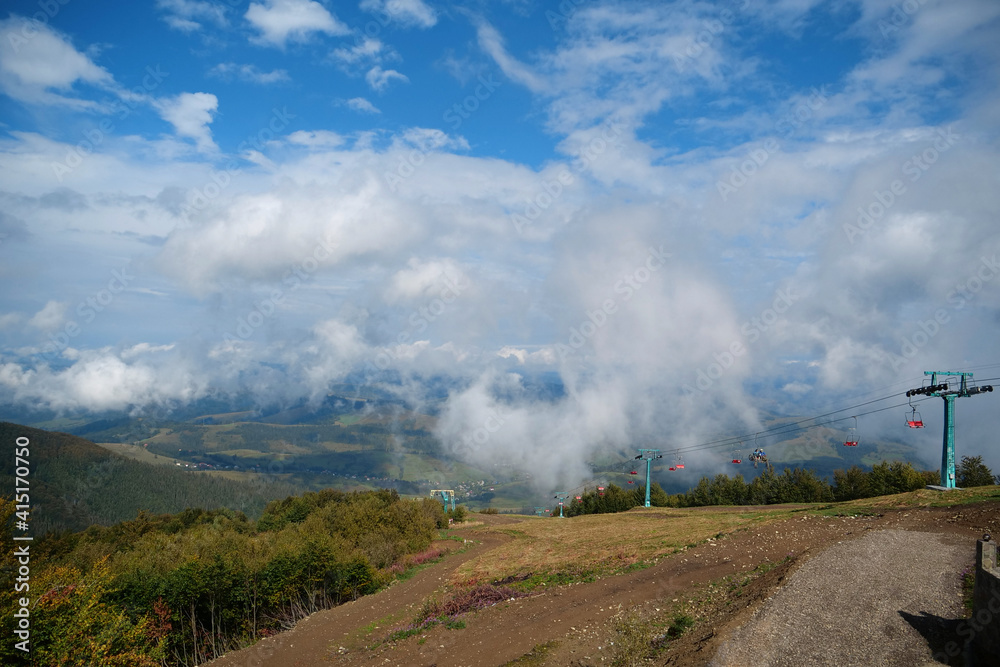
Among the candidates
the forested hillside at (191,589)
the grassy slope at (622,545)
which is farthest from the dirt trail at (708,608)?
the forested hillside at (191,589)

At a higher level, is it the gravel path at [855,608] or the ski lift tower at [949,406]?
the ski lift tower at [949,406]

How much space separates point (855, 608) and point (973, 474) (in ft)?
231

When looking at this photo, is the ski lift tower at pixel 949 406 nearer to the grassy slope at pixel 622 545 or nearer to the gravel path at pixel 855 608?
the grassy slope at pixel 622 545

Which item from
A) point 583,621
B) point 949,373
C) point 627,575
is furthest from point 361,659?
point 949,373

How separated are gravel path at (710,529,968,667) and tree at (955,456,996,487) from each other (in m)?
58.6

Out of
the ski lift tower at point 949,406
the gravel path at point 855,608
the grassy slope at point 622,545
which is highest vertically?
the ski lift tower at point 949,406

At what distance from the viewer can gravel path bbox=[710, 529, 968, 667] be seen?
575 inches

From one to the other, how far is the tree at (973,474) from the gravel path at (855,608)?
58.6m

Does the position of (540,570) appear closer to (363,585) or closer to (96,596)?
(363,585)

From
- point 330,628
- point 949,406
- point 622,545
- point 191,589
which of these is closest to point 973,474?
point 949,406

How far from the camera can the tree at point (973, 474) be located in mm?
64375

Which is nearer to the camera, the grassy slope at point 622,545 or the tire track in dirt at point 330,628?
the tire track in dirt at point 330,628

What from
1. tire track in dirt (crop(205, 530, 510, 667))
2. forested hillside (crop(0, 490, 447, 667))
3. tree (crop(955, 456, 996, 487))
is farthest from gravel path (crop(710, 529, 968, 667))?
tree (crop(955, 456, 996, 487))

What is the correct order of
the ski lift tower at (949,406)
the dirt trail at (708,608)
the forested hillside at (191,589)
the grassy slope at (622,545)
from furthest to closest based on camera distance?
1. the ski lift tower at (949,406)
2. the grassy slope at (622,545)
3. the forested hillside at (191,589)
4. the dirt trail at (708,608)
